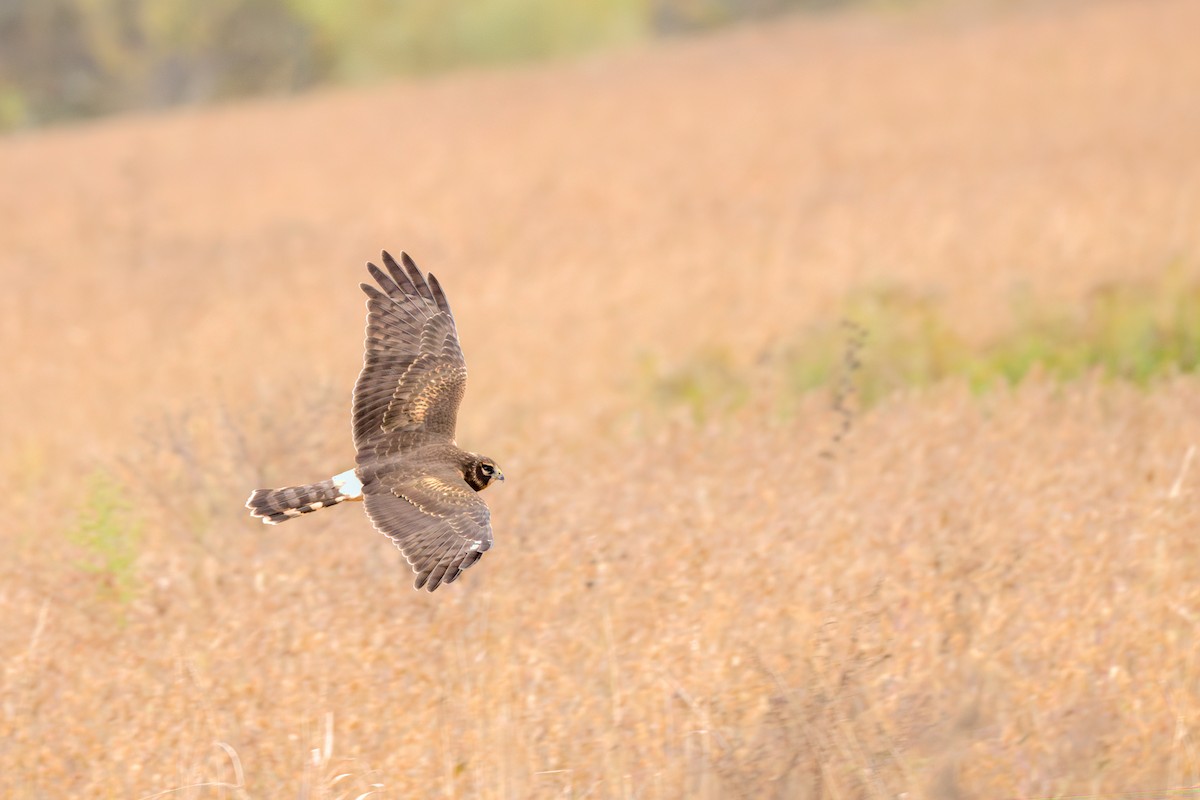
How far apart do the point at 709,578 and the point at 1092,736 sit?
1534 millimetres

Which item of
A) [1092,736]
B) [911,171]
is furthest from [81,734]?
[911,171]

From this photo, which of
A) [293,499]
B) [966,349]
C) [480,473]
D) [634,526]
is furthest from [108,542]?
[966,349]

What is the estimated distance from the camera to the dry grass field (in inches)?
154

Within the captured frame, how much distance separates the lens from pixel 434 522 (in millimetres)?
4145

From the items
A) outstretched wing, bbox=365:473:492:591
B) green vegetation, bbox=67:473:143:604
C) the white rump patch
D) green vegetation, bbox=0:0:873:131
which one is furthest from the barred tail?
green vegetation, bbox=0:0:873:131

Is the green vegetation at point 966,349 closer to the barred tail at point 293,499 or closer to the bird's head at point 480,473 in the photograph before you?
the bird's head at point 480,473

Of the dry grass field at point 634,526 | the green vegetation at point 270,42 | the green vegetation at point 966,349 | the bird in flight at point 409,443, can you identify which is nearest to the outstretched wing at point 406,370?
the bird in flight at point 409,443

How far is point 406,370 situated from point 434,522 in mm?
884

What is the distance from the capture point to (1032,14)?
86.0 ft

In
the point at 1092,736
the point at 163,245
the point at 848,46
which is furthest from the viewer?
the point at 848,46

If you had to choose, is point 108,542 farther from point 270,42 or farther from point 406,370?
point 270,42

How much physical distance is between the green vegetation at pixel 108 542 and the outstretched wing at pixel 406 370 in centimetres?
95

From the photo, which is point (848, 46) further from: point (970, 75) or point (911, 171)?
point (911, 171)

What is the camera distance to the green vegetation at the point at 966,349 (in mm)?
8461
